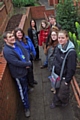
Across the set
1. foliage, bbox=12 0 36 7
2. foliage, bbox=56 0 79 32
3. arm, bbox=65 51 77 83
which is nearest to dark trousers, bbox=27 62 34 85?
arm, bbox=65 51 77 83

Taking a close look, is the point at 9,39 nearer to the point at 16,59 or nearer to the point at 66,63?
the point at 16,59

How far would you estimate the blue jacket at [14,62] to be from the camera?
2.82 meters

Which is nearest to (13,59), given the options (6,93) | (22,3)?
(6,93)

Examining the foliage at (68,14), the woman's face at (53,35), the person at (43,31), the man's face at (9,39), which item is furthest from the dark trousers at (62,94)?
the foliage at (68,14)

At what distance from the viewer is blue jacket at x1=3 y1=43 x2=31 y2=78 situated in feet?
9.25

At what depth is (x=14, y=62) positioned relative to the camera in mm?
2869

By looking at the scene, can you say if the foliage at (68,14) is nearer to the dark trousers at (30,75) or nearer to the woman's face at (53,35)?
the woman's face at (53,35)

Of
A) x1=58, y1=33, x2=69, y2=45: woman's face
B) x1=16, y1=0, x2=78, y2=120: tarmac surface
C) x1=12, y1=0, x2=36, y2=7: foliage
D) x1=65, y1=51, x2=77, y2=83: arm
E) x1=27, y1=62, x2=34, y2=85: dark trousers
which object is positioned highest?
x1=58, y1=33, x2=69, y2=45: woman's face

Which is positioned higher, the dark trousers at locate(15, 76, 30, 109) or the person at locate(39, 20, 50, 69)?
the person at locate(39, 20, 50, 69)

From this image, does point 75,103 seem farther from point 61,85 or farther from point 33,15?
point 33,15

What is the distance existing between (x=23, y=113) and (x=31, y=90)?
2.45 feet

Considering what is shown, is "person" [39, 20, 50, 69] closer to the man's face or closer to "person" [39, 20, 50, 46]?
"person" [39, 20, 50, 46]

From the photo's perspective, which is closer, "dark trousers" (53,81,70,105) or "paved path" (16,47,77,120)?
"dark trousers" (53,81,70,105)

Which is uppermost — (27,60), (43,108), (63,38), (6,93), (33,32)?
(63,38)
